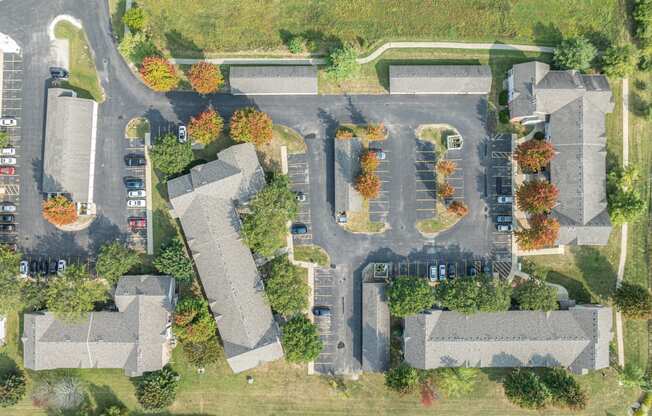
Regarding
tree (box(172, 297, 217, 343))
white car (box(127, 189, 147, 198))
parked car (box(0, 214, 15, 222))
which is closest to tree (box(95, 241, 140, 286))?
white car (box(127, 189, 147, 198))

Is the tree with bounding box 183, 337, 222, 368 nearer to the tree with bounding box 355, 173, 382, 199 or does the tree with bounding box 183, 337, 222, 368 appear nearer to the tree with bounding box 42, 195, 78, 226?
the tree with bounding box 42, 195, 78, 226

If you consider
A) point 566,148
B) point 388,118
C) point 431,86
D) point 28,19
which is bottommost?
point 566,148

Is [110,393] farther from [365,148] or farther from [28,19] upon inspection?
[28,19]

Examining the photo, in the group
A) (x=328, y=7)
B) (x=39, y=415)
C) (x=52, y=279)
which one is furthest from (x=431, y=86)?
(x=39, y=415)

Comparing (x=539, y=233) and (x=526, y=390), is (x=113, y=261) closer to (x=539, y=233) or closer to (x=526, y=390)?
(x=539, y=233)

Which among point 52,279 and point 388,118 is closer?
point 52,279

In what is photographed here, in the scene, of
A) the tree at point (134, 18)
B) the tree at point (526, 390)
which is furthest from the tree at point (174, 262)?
the tree at point (526, 390)

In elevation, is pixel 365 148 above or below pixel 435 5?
below
